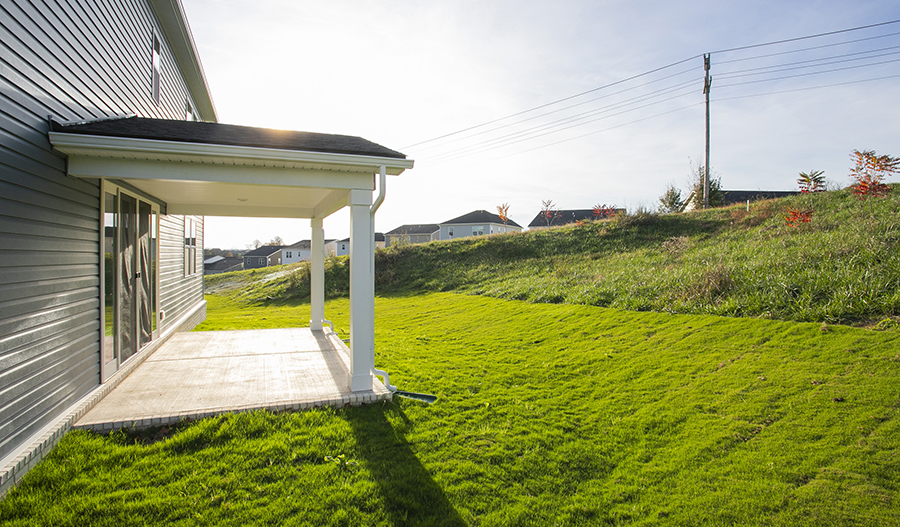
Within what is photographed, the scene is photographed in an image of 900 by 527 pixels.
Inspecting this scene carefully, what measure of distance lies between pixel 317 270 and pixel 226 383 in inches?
155

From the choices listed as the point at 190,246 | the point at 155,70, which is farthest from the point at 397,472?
the point at 190,246

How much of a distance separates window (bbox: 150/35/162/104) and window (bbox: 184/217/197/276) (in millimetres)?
3499

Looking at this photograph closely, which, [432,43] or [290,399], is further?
[432,43]

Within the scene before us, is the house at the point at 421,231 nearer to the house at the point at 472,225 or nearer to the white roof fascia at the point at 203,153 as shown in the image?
the house at the point at 472,225

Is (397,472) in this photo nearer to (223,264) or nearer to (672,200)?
(672,200)

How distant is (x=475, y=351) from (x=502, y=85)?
1127 centimetres

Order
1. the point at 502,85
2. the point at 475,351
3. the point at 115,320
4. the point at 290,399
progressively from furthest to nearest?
the point at 502,85, the point at 475,351, the point at 115,320, the point at 290,399

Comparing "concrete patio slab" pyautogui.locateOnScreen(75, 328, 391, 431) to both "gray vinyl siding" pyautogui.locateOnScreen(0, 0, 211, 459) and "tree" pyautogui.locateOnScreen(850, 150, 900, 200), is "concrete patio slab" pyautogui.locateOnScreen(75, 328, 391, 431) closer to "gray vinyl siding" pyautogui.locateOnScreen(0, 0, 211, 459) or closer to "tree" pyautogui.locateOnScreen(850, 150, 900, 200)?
"gray vinyl siding" pyautogui.locateOnScreen(0, 0, 211, 459)

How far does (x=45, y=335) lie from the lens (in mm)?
3449

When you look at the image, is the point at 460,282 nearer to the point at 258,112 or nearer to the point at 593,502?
the point at 258,112

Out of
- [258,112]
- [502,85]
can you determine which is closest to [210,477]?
[258,112]

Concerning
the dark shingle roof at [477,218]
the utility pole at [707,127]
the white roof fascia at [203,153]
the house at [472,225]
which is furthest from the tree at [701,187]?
the dark shingle roof at [477,218]

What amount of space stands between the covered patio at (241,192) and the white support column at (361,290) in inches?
0.5

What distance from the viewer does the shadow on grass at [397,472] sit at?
295cm
